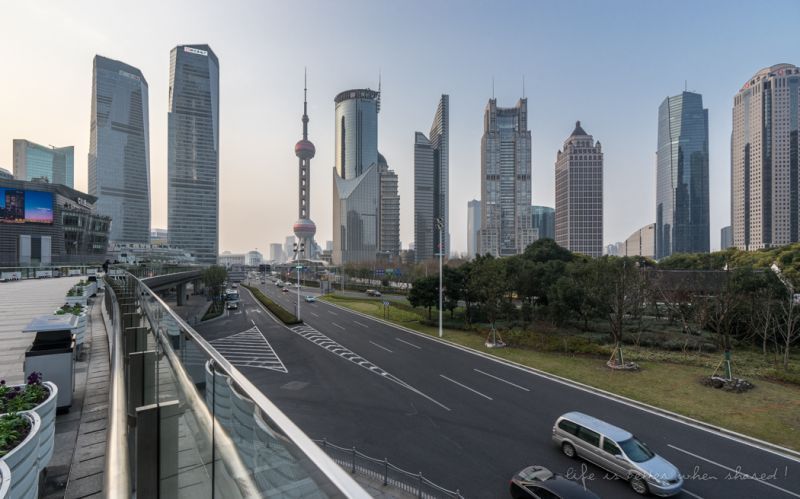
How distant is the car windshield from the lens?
28.5 ft

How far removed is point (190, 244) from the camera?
398ft

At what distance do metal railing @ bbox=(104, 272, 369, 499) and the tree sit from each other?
27937 millimetres

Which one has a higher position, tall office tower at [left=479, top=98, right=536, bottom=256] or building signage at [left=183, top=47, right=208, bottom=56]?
building signage at [left=183, top=47, right=208, bottom=56]

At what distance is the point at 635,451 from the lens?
Answer: 883 cm

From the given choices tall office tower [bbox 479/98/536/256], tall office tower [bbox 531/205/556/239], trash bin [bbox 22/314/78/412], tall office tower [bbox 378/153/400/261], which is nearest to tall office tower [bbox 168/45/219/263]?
tall office tower [bbox 378/153/400/261]

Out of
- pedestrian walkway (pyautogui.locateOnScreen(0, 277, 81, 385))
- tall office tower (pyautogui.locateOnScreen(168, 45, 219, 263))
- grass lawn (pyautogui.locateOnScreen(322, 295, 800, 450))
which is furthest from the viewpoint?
tall office tower (pyautogui.locateOnScreen(168, 45, 219, 263))

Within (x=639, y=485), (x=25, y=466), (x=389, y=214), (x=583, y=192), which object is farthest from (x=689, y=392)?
(x=389, y=214)

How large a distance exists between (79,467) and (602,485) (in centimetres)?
1028

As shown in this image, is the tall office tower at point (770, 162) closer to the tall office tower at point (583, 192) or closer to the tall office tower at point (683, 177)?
the tall office tower at point (583, 192)

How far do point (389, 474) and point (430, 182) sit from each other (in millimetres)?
163144

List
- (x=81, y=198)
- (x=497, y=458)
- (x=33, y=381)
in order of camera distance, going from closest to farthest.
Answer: (x=33, y=381)
(x=497, y=458)
(x=81, y=198)

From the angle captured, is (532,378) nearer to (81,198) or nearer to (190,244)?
(81,198)

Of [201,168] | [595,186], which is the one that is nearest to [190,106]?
[201,168]

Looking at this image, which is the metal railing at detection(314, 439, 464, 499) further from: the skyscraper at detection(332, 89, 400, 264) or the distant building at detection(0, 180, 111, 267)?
the skyscraper at detection(332, 89, 400, 264)
